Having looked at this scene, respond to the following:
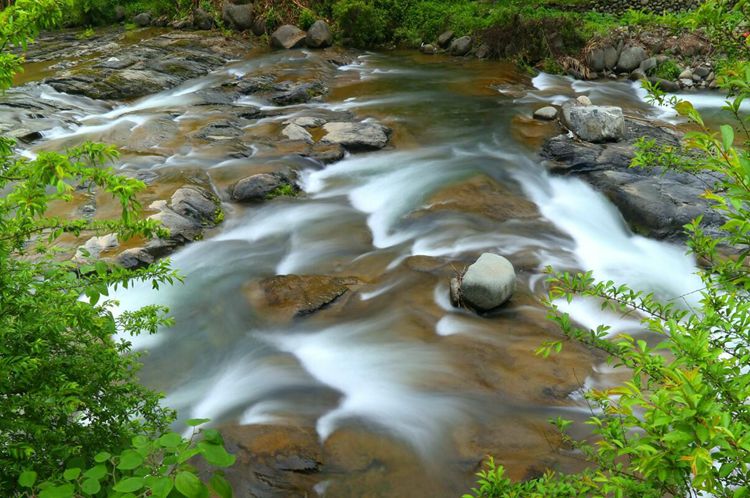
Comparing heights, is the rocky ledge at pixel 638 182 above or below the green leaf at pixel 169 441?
below

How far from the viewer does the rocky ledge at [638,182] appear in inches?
314

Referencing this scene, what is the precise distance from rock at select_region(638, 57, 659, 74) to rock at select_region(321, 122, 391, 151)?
7968mm

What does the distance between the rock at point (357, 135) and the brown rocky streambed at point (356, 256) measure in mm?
52

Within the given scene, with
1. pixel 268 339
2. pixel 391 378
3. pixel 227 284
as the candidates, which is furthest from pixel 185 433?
pixel 227 284

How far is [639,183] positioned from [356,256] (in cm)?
462

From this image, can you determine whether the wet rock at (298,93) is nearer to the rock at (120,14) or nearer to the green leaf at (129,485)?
the green leaf at (129,485)

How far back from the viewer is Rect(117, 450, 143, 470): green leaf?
6.74ft

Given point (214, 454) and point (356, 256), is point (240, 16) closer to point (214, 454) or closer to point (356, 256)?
point (356, 256)

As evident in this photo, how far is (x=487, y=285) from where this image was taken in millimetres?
6117

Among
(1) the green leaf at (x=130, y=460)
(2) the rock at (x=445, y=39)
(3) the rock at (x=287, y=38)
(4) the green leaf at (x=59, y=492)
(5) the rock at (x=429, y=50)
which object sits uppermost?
(1) the green leaf at (x=130, y=460)

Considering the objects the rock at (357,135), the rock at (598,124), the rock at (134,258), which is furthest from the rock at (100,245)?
the rock at (598,124)

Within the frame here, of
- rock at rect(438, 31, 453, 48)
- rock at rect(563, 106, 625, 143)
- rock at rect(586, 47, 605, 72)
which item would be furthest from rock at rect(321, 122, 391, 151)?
rock at rect(438, 31, 453, 48)

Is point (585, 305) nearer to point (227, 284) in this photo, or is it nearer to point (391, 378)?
point (391, 378)

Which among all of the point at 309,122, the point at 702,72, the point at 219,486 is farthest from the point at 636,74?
the point at 219,486
